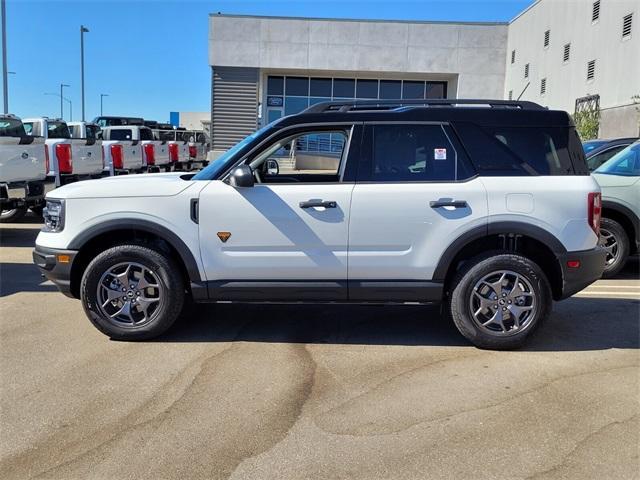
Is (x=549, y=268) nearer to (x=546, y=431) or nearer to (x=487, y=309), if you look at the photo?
(x=487, y=309)

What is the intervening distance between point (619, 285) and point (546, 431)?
4425 millimetres

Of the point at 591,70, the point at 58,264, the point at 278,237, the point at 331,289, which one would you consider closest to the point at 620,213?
the point at 331,289

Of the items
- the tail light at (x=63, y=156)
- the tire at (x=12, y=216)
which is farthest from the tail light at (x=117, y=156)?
the tire at (x=12, y=216)

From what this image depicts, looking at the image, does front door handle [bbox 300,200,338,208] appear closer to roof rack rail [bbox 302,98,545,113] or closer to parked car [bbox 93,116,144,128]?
roof rack rail [bbox 302,98,545,113]

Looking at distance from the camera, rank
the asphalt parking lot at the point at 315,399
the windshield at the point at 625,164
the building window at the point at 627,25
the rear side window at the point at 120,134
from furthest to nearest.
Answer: the rear side window at the point at 120,134, the building window at the point at 627,25, the windshield at the point at 625,164, the asphalt parking lot at the point at 315,399

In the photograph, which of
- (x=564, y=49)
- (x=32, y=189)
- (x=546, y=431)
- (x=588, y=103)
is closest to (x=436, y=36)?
(x=564, y=49)

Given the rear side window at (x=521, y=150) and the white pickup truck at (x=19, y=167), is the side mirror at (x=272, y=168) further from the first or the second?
the white pickup truck at (x=19, y=167)

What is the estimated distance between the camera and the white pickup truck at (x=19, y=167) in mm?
9508

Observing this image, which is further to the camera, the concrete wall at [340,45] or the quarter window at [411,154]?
the concrete wall at [340,45]

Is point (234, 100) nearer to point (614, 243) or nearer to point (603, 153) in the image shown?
point (603, 153)

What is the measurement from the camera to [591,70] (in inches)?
928

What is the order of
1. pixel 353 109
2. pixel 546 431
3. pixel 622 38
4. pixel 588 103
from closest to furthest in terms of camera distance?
pixel 546 431 < pixel 353 109 < pixel 622 38 < pixel 588 103

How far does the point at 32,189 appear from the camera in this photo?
9867 mm

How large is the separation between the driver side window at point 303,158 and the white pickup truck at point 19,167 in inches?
246
